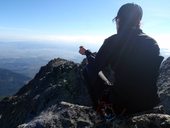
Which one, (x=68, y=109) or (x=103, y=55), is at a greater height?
(x=103, y=55)

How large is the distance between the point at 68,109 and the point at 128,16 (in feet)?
14.6


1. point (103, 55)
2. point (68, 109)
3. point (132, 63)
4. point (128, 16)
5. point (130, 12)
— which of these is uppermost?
point (130, 12)

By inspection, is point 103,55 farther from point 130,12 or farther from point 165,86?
point 165,86

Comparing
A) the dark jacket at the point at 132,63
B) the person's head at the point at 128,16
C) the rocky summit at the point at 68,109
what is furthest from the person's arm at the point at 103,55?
the rocky summit at the point at 68,109

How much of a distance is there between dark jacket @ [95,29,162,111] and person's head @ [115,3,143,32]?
0.20 m

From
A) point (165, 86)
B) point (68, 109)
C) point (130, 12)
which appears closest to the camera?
point (130, 12)

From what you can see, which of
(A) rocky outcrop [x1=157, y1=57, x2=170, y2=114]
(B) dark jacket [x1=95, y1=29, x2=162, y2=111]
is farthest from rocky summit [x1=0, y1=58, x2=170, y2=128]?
(B) dark jacket [x1=95, y1=29, x2=162, y2=111]

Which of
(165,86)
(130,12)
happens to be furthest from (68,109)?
(165,86)

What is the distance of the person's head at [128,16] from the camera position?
8.46 meters

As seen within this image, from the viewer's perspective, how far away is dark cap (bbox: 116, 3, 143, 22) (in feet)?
27.7

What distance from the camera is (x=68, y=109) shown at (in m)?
11.5

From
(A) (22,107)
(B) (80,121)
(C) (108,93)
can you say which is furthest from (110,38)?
(A) (22,107)

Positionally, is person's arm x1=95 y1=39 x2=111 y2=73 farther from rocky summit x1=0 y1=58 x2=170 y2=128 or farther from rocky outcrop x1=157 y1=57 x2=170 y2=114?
rocky outcrop x1=157 y1=57 x2=170 y2=114

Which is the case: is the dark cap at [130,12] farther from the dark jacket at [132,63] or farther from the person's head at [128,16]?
the dark jacket at [132,63]
